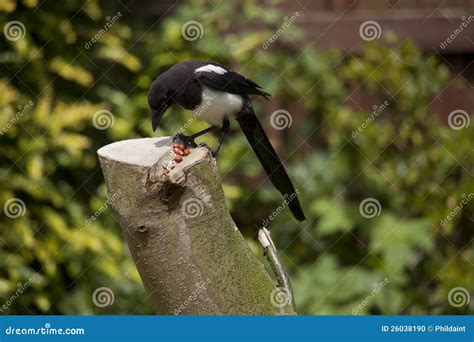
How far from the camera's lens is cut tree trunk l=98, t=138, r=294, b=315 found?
2.22 meters

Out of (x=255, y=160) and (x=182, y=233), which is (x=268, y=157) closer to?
(x=182, y=233)

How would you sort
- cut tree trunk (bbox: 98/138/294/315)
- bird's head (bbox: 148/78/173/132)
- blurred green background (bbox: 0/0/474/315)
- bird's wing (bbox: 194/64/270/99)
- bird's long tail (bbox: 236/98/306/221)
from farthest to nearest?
1. blurred green background (bbox: 0/0/474/315)
2. bird's long tail (bbox: 236/98/306/221)
3. bird's wing (bbox: 194/64/270/99)
4. bird's head (bbox: 148/78/173/132)
5. cut tree trunk (bbox: 98/138/294/315)

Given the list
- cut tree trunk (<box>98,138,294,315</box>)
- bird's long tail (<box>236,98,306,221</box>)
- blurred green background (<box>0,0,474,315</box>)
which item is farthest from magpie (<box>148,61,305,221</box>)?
blurred green background (<box>0,0,474,315</box>)

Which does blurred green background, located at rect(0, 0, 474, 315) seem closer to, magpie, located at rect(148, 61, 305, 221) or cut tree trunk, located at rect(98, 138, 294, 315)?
magpie, located at rect(148, 61, 305, 221)

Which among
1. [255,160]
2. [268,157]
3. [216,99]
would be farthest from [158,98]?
[255,160]

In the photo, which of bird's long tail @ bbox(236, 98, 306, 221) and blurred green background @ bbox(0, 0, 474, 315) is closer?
bird's long tail @ bbox(236, 98, 306, 221)

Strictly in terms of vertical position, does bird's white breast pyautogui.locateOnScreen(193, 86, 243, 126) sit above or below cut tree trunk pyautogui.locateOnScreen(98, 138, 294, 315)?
above

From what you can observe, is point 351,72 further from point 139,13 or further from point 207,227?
point 207,227

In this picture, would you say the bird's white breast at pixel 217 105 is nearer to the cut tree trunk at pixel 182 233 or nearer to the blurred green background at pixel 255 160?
the cut tree trunk at pixel 182 233

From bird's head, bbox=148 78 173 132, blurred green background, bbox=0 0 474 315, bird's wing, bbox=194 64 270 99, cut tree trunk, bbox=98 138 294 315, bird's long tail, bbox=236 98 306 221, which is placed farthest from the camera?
blurred green background, bbox=0 0 474 315

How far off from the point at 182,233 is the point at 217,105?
2.25ft

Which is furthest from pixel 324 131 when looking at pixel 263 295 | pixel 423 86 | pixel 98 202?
pixel 263 295

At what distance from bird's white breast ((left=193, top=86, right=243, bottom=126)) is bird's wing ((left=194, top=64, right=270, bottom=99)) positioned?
2cm

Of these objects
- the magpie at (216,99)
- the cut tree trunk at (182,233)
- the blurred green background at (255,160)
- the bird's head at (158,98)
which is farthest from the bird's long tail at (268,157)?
the blurred green background at (255,160)
